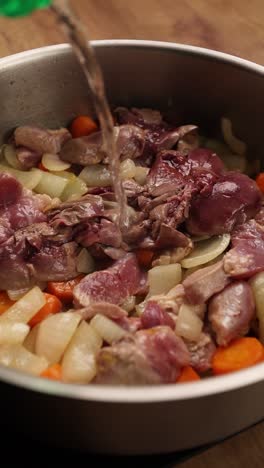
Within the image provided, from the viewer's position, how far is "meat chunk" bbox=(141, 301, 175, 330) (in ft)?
5.88

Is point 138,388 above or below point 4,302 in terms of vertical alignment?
above

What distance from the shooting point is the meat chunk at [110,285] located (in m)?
1.93

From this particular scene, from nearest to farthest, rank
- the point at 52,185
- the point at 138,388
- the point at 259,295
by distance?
the point at 138,388, the point at 259,295, the point at 52,185

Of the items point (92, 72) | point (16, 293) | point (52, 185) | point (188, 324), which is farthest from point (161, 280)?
point (92, 72)

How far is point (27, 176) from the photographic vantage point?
2344 millimetres

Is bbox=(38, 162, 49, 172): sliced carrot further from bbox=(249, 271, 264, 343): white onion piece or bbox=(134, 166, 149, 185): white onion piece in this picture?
bbox=(249, 271, 264, 343): white onion piece

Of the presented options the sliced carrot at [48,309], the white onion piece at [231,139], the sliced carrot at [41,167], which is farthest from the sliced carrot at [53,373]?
the white onion piece at [231,139]

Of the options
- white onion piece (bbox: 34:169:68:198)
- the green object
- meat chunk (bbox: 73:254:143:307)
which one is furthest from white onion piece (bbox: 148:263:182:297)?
the green object

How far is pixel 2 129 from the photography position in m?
2.44

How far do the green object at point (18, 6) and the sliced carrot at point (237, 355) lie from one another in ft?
3.55

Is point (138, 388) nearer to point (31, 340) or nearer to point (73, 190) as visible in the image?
point (31, 340)

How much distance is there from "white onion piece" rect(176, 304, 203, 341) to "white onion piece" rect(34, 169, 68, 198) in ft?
2.41

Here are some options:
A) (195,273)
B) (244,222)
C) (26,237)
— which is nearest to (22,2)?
(26,237)

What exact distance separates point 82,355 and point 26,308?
27 cm
